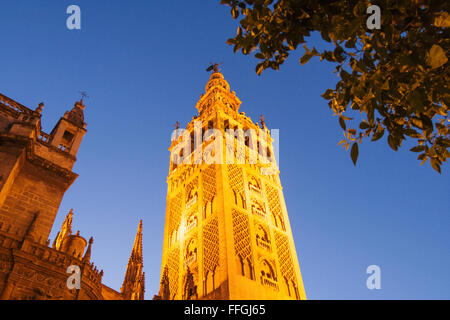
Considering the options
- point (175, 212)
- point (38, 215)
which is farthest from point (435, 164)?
point (175, 212)

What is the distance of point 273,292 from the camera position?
19547mm

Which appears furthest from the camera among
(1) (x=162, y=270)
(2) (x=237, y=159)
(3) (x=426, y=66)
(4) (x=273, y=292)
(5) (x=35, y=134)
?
(2) (x=237, y=159)

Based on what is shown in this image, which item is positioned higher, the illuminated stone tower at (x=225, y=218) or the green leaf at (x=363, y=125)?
the illuminated stone tower at (x=225, y=218)

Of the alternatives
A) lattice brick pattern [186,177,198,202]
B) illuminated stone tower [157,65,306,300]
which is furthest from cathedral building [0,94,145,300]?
lattice brick pattern [186,177,198,202]

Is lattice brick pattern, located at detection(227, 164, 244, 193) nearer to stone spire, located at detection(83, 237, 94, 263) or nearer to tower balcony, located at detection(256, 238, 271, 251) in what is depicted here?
tower balcony, located at detection(256, 238, 271, 251)

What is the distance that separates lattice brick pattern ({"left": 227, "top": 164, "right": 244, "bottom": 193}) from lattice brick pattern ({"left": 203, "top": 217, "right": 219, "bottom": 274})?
134 inches

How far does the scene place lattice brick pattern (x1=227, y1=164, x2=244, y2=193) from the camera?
2418cm

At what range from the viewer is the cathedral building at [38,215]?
9633mm

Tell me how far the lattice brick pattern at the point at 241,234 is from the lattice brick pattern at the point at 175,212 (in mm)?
5673

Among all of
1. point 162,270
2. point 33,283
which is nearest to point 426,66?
point 33,283

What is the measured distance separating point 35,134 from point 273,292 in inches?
583

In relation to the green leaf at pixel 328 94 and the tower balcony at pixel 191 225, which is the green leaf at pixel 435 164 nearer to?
the green leaf at pixel 328 94

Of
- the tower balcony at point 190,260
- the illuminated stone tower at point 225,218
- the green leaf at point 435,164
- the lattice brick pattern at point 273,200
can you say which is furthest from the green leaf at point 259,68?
the lattice brick pattern at point 273,200

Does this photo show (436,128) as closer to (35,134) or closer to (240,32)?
(240,32)
